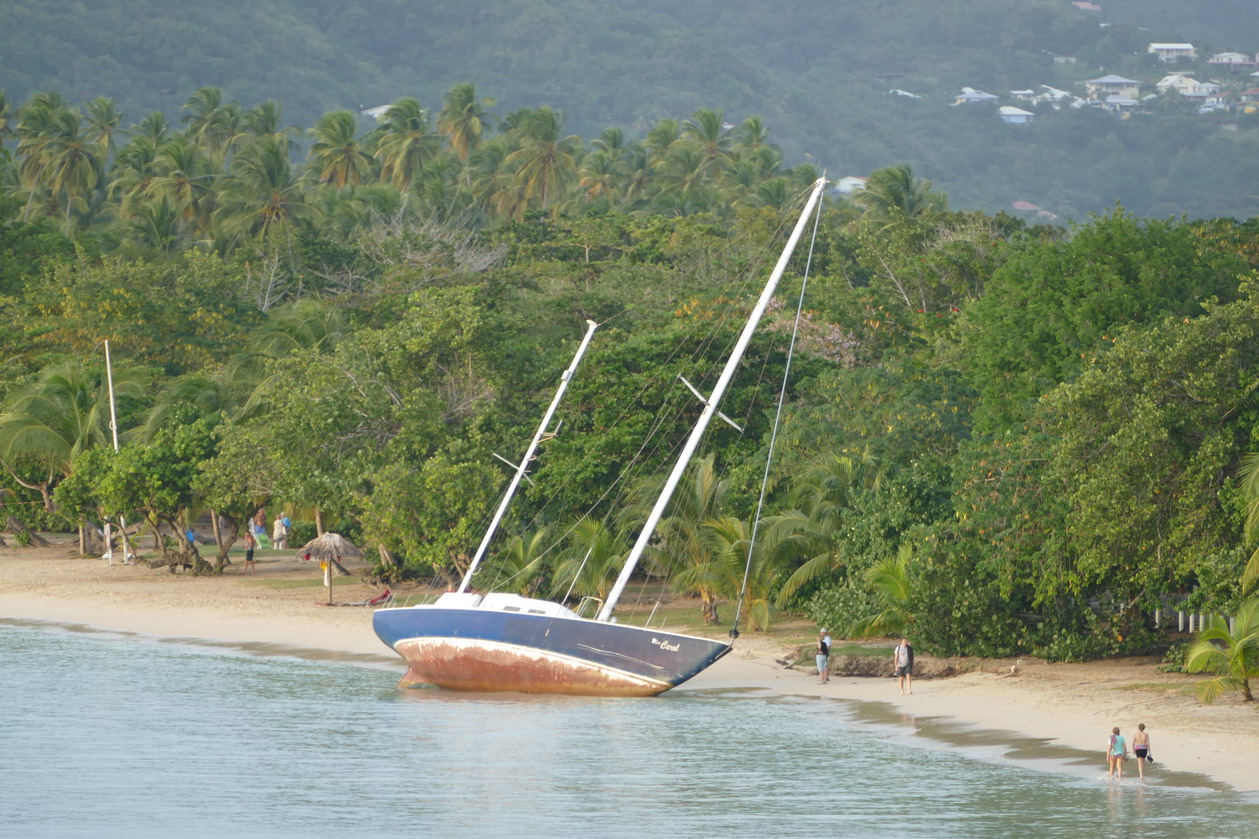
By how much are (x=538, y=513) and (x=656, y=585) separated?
12.6ft

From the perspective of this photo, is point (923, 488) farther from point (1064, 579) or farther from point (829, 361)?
point (829, 361)

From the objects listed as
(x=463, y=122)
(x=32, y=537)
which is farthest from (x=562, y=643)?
(x=463, y=122)

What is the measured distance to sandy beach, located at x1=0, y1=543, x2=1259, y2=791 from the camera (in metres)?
21.8

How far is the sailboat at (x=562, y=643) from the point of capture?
2509 cm

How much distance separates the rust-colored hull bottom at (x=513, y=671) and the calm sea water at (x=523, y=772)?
317 millimetres

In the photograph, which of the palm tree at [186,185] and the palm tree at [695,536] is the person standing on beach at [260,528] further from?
the palm tree at [186,185]

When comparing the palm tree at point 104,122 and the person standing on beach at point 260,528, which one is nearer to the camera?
the person standing on beach at point 260,528

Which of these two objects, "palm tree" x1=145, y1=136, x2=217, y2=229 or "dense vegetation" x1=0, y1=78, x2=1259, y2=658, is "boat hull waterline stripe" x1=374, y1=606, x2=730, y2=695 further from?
"palm tree" x1=145, y1=136, x2=217, y2=229

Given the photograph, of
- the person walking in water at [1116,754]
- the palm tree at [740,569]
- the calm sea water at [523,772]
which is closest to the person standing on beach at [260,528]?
the calm sea water at [523,772]

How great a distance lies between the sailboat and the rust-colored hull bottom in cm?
2

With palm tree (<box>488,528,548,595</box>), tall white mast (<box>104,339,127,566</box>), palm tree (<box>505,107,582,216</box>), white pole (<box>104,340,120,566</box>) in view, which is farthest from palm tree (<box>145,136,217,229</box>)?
palm tree (<box>488,528,548,595</box>)

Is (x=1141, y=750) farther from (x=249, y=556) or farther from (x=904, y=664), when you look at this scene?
(x=249, y=556)

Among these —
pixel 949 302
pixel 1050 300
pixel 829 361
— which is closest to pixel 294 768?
pixel 1050 300

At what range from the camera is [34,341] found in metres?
52.1
